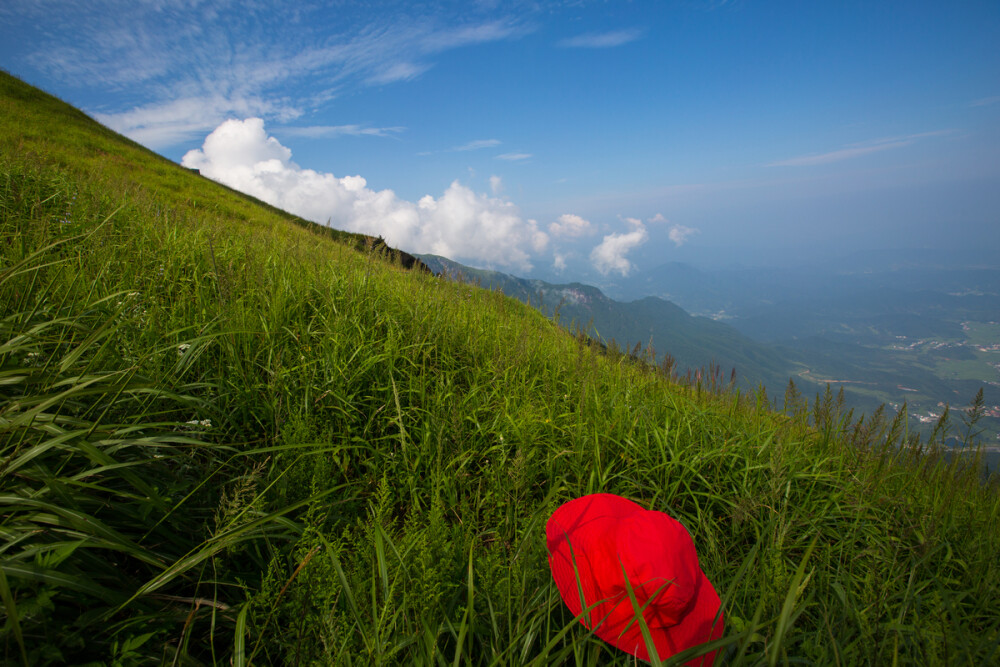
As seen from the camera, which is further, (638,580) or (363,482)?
(363,482)

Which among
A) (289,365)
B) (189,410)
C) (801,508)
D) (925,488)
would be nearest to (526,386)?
(289,365)

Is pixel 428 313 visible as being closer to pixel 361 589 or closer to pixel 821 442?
pixel 361 589

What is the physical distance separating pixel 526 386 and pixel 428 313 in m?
1.18

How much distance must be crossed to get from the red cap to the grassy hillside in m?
0.13

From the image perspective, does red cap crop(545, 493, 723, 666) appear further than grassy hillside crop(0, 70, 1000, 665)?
Yes

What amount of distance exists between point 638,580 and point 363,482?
5.21ft

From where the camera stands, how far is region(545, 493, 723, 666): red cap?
1.59 metres

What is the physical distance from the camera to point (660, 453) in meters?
3.04

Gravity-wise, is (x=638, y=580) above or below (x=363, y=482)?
above

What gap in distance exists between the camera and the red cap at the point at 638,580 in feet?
5.21

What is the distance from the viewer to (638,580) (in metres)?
1.65

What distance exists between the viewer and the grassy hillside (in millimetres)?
1451

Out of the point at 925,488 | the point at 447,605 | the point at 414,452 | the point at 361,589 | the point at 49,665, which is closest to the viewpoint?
the point at 49,665

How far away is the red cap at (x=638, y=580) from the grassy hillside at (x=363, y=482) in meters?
0.13
